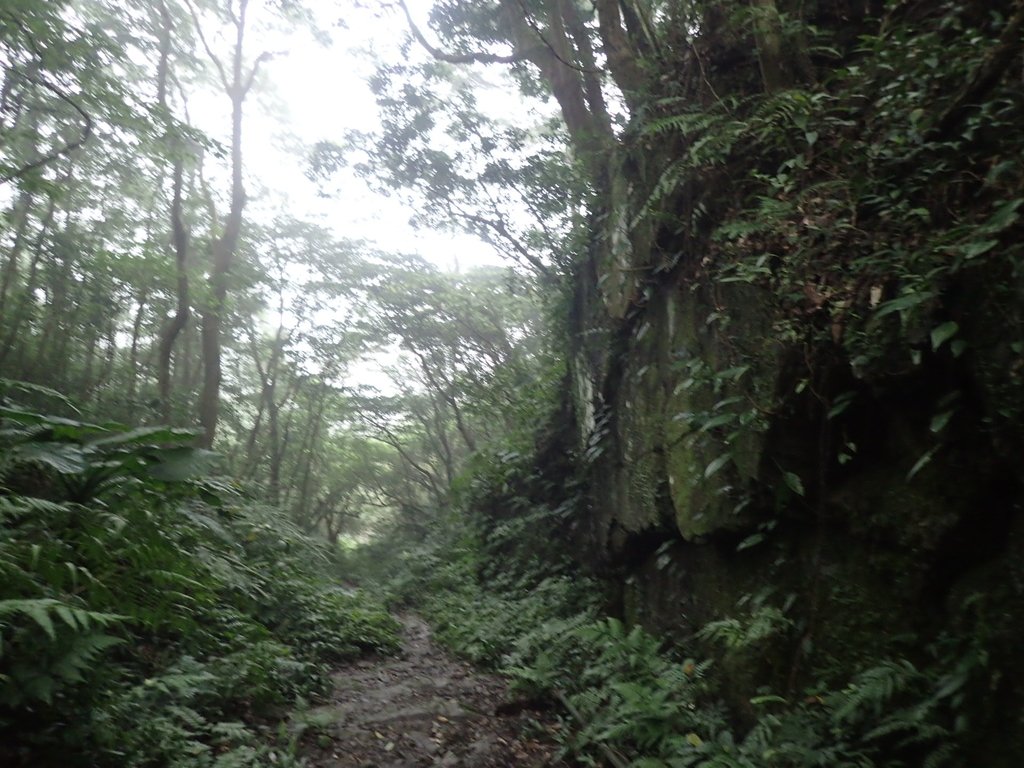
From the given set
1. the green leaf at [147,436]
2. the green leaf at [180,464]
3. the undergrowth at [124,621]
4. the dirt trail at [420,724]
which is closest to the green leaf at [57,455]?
the undergrowth at [124,621]

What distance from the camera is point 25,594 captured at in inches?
133

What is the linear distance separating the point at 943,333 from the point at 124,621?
513cm

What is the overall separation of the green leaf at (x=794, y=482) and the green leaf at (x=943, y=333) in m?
1.15

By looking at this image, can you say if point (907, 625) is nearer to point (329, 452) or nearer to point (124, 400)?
point (124, 400)

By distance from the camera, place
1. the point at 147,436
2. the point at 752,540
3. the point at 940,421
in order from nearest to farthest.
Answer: the point at 940,421
the point at 752,540
the point at 147,436

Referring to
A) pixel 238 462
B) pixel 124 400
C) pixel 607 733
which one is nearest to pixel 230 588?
pixel 607 733

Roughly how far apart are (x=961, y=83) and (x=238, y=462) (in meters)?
20.9

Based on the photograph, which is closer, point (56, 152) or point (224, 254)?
point (56, 152)

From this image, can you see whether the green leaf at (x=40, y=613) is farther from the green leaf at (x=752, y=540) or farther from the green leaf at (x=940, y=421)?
the green leaf at (x=940, y=421)

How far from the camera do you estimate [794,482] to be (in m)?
4.10

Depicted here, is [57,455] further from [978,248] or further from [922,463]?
[978,248]

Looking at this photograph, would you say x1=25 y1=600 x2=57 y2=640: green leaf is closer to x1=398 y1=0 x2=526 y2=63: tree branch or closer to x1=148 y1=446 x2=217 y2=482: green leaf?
x1=148 y1=446 x2=217 y2=482: green leaf

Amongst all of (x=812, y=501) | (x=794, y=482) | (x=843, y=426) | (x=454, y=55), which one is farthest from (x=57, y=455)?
(x=454, y=55)

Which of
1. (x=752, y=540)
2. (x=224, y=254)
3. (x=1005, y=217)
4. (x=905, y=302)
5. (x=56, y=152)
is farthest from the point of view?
(x=224, y=254)
